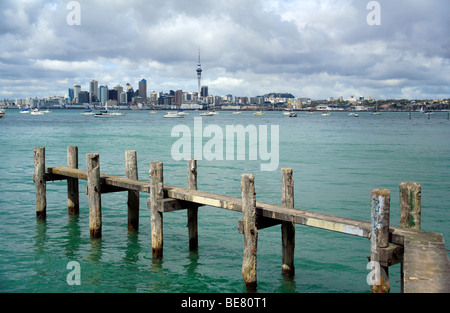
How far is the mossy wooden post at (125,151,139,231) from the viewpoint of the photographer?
48.2ft

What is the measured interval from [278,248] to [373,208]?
6459 mm

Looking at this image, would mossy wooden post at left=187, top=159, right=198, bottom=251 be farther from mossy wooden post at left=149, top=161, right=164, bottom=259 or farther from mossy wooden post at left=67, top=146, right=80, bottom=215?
→ mossy wooden post at left=67, top=146, right=80, bottom=215

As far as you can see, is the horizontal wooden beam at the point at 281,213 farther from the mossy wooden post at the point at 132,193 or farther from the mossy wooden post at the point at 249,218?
the mossy wooden post at the point at 132,193

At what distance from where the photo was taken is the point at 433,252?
7.67 m

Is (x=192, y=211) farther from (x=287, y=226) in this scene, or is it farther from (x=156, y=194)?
(x=287, y=226)

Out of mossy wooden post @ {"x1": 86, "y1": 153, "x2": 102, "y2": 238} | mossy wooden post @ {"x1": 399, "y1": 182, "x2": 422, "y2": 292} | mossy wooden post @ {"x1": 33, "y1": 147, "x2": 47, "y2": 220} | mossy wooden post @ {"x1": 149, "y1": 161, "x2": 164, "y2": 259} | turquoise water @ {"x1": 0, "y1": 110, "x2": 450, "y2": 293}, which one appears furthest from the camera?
mossy wooden post @ {"x1": 33, "y1": 147, "x2": 47, "y2": 220}

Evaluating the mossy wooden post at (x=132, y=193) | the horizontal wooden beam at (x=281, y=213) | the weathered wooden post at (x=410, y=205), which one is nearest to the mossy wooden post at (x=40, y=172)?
the horizontal wooden beam at (x=281, y=213)

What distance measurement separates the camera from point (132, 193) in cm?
1495

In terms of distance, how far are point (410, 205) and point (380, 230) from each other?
1.66m

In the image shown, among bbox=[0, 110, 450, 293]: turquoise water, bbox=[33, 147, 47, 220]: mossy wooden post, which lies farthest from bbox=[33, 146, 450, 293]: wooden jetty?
bbox=[33, 147, 47, 220]: mossy wooden post

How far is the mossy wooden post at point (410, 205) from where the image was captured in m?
9.49

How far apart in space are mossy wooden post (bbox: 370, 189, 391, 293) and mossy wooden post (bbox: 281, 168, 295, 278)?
2749 millimetres

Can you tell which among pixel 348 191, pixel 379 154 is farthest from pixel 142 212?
pixel 379 154

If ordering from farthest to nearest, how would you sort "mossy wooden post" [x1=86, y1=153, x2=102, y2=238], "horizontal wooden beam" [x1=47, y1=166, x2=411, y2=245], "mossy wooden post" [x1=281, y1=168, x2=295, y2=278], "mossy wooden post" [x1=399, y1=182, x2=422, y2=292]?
"mossy wooden post" [x1=86, y1=153, x2=102, y2=238] → "mossy wooden post" [x1=281, y1=168, x2=295, y2=278] → "mossy wooden post" [x1=399, y1=182, x2=422, y2=292] → "horizontal wooden beam" [x1=47, y1=166, x2=411, y2=245]
